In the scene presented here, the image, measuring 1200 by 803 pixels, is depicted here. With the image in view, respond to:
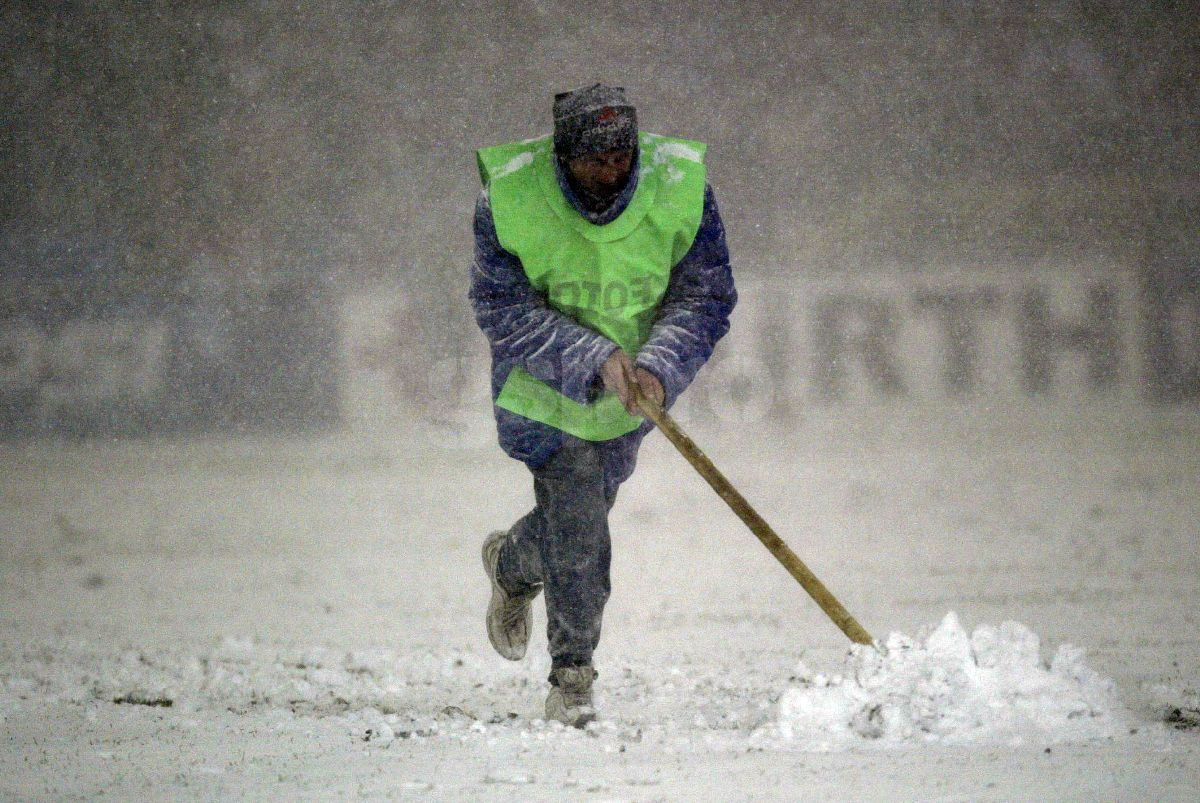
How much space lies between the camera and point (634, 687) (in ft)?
12.6

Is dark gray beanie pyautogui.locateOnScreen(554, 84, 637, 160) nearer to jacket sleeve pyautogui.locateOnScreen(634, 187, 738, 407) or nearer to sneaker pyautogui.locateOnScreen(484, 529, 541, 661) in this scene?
jacket sleeve pyautogui.locateOnScreen(634, 187, 738, 407)

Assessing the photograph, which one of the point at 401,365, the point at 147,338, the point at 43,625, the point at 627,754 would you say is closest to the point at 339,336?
Answer: the point at 401,365

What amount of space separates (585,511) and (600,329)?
1.37 ft

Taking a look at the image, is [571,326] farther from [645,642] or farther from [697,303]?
[645,642]

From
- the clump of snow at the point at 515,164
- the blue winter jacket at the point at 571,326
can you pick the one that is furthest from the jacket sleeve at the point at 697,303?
the clump of snow at the point at 515,164

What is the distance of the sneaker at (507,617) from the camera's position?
12.2ft

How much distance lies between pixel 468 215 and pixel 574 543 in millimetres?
16406

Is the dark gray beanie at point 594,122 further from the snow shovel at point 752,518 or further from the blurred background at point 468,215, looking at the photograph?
the blurred background at point 468,215

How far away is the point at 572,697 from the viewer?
3285 millimetres

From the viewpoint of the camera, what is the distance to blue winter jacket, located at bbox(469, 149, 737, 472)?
3.15 metres

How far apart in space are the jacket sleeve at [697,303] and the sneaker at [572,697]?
66cm

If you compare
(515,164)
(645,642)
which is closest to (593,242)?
(515,164)

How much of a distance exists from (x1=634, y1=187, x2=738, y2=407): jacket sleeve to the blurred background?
30.9ft

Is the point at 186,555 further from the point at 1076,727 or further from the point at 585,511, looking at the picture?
the point at 1076,727
